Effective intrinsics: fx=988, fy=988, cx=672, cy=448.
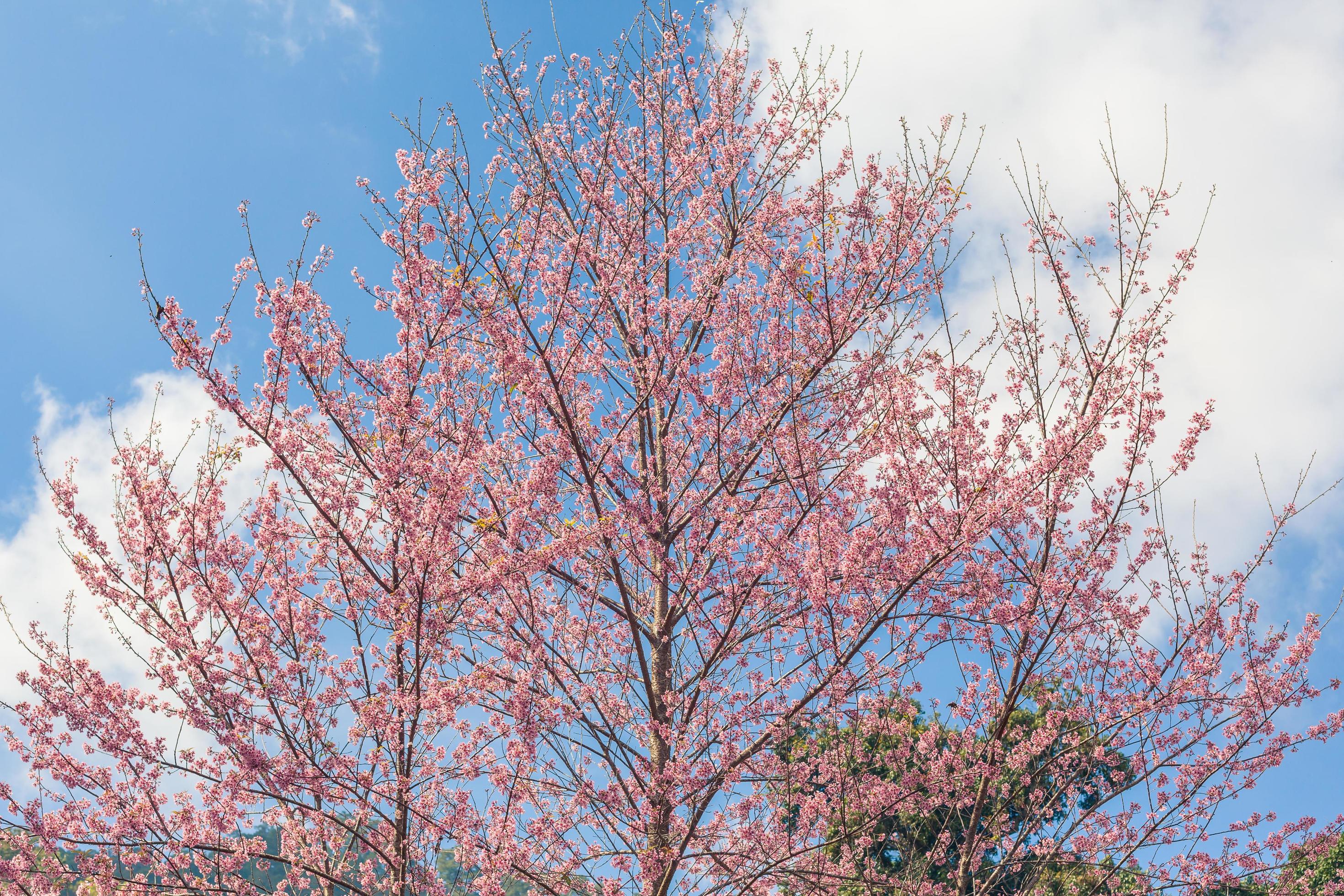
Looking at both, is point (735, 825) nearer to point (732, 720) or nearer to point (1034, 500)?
point (732, 720)

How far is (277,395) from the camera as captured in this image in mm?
6777

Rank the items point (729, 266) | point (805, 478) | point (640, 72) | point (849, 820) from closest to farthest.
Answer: point (805, 478) → point (729, 266) → point (849, 820) → point (640, 72)

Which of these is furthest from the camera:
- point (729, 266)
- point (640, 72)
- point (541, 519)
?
point (640, 72)

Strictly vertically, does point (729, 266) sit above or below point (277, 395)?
above

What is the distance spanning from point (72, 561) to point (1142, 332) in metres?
8.58

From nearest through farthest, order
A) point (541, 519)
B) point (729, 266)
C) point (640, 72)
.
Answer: point (541, 519) < point (729, 266) < point (640, 72)

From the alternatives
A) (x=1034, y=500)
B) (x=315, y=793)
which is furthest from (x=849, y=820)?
(x=315, y=793)

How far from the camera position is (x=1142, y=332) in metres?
7.73

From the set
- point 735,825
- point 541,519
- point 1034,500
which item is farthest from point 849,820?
point 541,519

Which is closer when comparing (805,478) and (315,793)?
(315,793)

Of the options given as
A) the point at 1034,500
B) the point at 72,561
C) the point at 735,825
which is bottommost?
the point at 735,825

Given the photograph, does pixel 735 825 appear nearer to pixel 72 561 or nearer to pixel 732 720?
pixel 732 720

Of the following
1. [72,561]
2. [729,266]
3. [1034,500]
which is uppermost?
[729,266]

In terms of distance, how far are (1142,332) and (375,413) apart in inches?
235
